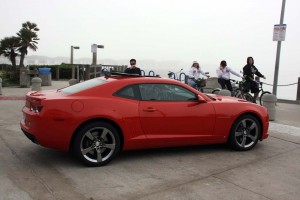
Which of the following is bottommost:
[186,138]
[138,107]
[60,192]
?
[60,192]

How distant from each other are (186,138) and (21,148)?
9.21 ft

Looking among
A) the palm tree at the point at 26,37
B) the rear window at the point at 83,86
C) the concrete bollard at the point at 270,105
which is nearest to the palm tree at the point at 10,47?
the palm tree at the point at 26,37

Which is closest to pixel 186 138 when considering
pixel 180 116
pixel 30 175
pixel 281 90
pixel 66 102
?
pixel 180 116

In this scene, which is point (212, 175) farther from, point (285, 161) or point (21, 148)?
point (21, 148)

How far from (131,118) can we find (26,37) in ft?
105

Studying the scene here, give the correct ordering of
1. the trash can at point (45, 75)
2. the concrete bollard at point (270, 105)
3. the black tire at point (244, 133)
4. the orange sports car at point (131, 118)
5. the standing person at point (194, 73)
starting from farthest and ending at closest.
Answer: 1. the trash can at point (45, 75)
2. the standing person at point (194, 73)
3. the concrete bollard at point (270, 105)
4. the black tire at point (244, 133)
5. the orange sports car at point (131, 118)

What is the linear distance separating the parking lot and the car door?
40cm

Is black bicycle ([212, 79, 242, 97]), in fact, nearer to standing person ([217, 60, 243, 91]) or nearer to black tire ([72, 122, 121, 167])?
standing person ([217, 60, 243, 91])

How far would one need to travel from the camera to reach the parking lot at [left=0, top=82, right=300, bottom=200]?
15.1ft

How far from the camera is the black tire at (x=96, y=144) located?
17.9 feet

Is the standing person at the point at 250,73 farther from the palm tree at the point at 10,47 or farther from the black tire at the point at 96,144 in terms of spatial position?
the palm tree at the point at 10,47

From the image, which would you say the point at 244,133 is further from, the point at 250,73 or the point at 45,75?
the point at 45,75

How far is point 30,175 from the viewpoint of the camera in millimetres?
5121

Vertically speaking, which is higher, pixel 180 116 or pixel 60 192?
pixel 180 116
